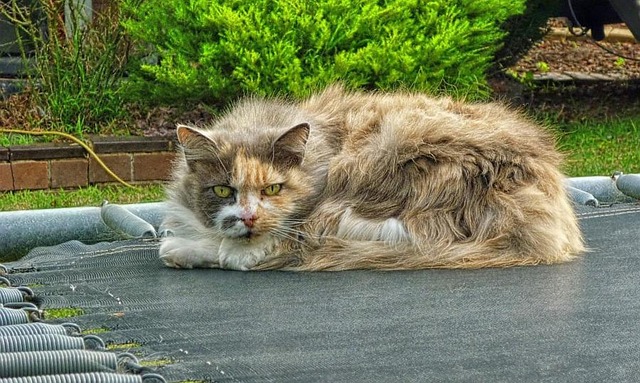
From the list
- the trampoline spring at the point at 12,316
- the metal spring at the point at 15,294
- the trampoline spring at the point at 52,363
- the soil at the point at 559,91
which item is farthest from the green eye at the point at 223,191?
the soil at the point at 559,91

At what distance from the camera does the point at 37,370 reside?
1813 mm

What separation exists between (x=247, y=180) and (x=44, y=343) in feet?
3.51

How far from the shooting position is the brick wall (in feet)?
19.5

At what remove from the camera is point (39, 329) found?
2.10 m

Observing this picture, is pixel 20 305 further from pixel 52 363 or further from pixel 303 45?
pixel 303 45

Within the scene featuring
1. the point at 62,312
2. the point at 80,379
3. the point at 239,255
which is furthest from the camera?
the point at 239,255

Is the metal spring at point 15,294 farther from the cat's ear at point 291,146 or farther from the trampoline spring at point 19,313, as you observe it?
the cat's ear at point 291,146

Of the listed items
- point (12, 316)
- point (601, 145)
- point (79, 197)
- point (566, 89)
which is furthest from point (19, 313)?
point (566, 89)

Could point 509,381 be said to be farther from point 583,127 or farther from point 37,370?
point 583,127

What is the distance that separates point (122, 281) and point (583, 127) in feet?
18.9

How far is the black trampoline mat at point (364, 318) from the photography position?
1874 mm

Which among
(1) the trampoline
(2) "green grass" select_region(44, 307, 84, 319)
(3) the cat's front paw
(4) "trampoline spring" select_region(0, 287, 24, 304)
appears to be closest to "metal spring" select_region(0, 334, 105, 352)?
(1) the trampoline

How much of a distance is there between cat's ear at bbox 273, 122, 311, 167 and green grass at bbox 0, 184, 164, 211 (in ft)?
8.74

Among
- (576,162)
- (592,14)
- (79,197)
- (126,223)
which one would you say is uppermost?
(126,223)
